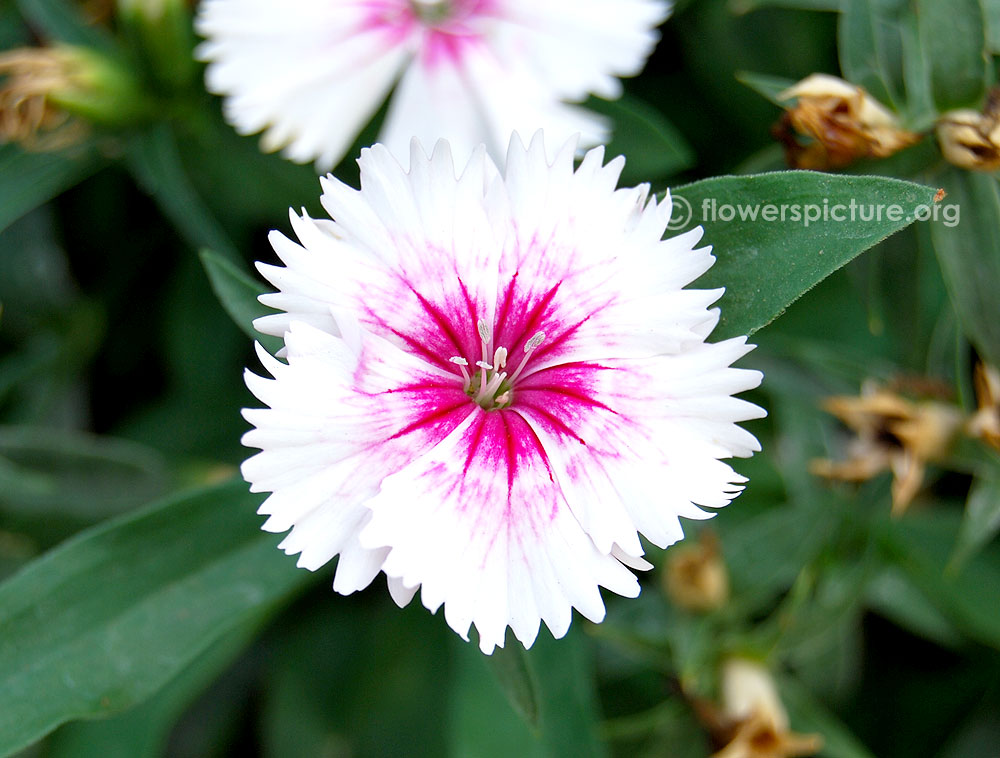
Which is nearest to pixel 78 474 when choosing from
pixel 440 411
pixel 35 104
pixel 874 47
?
pixel 35 104

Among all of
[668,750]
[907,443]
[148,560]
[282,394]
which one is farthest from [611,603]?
[282,394]

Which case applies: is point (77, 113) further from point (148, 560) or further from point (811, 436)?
point (811, 436)

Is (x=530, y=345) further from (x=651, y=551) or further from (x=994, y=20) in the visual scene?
(x=994, y=20)

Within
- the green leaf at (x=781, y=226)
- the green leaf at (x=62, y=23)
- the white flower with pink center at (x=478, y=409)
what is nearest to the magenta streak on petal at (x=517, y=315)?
the white flower with pink center at (x=478, y=409)

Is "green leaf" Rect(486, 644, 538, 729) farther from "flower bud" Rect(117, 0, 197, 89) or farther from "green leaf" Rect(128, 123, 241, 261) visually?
"flower bud" Rect(117, 0, 197, 89)

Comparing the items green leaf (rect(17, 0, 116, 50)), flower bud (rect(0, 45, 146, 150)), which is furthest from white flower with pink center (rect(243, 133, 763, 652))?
green leaf (rect(17, 0, 116, 50))

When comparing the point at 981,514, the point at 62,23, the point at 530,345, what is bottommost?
the point at 981,514
